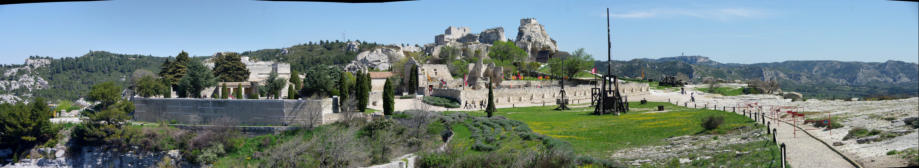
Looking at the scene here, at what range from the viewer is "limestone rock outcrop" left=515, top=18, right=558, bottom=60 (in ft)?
268

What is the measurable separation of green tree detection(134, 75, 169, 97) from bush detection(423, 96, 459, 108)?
59.6 ft

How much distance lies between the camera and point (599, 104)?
2673 centimetres

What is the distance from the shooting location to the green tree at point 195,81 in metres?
38.5

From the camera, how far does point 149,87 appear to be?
38.5 meters

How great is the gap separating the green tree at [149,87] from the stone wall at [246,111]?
224 inches

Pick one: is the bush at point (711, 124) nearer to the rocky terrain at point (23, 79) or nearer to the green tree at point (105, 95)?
the green tree at point (105, 95)

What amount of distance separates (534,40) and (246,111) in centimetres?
5974

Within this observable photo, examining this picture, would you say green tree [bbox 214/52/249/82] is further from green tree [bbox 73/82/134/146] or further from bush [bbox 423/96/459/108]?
bush [bbox 423/96/459/108]

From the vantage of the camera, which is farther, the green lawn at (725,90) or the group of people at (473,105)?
the green lawn at (725,90)

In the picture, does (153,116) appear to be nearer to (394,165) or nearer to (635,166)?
(394,165)

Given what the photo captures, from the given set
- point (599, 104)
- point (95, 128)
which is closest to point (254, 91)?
point (95, 128)

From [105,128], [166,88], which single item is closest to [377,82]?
[166,88]

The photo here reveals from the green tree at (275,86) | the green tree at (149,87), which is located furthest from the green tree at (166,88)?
the green tree at (275,86)

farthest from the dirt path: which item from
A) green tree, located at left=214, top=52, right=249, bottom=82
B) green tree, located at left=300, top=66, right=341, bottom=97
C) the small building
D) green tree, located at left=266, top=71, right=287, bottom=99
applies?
green tree, located at left=214, top=52, right=249, bottom=82
